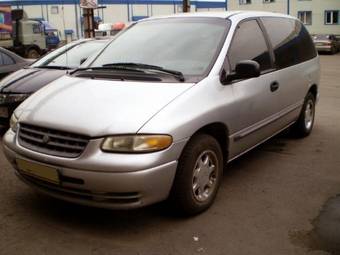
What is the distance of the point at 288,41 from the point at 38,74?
3.83 meters

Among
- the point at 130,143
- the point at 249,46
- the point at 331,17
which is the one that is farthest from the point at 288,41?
the point at 331,17

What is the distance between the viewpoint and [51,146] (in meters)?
3.72

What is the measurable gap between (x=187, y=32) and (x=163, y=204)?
1791 mm

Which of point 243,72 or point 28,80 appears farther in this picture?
point 28,80

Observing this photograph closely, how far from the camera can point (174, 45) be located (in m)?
4.70

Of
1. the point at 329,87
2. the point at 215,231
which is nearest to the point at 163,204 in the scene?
the point at 215,231

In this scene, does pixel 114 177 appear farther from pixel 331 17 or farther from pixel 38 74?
pixel 331 17

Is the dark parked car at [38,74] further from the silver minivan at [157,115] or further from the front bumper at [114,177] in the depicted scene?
the front bumper at [114,177]

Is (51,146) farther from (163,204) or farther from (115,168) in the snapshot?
(163,204)

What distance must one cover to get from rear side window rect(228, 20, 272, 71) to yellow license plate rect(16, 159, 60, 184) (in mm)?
1996

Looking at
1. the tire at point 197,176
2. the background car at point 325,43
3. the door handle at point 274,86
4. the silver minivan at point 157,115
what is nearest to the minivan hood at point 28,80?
the silver minivan at point 157,115

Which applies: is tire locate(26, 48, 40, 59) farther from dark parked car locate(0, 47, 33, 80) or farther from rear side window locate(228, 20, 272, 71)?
rear side window locate(228, 20, 272, 71)

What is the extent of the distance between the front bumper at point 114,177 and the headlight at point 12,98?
10.5 ft

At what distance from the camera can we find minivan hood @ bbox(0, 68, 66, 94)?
6922 mm
